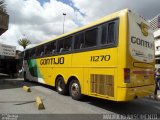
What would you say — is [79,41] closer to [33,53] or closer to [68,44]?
[68,44]

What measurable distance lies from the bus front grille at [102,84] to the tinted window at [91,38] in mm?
1270

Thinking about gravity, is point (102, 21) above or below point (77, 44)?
above

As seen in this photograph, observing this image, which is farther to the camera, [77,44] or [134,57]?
[77,44]

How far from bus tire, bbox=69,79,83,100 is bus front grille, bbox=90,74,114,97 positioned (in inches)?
47.2

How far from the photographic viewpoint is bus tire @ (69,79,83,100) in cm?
1006

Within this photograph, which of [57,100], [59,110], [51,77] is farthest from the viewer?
[51,77]

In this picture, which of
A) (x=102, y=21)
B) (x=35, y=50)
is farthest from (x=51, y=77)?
(x=102, y=21)

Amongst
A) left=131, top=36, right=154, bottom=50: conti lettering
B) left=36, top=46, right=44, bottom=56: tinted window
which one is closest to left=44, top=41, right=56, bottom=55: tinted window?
left=36, top=46, right=44, bottom=56: tinted window

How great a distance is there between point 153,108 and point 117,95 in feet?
8.66

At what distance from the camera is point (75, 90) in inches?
407

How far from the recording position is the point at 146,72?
877 cm

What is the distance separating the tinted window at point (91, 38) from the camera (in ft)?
30.1

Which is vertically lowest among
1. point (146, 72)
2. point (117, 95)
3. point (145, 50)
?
point (117, 95)

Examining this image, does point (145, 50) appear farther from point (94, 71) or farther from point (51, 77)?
point (51, 77)
